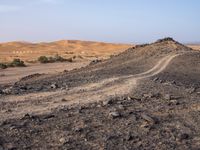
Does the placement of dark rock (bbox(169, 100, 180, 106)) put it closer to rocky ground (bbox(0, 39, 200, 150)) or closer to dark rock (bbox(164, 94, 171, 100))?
rocky ground (bbox(0, 39, 200, 150))

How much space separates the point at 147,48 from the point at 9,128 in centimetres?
1974

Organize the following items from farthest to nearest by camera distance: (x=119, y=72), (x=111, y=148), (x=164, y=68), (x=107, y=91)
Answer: (x=164, y=68) < (x=119, y=72) < (x=107, y=91) < (x=111, y=148)

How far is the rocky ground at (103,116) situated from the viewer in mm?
9758

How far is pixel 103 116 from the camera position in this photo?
1132cm

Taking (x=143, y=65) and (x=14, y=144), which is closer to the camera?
(x=14, y=144)

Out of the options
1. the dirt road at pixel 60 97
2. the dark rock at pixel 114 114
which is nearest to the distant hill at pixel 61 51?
the dirt road at pixel 60 97

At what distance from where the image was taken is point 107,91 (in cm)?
1514

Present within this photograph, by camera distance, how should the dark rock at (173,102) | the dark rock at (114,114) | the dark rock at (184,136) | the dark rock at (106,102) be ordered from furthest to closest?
the dark rock at (173,102) → the dark rock at (106,102) → the dark rock at (114,114) → the dark rock at (184,136)

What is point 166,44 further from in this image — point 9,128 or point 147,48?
point 9,128

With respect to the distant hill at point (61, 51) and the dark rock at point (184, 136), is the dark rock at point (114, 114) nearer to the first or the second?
the dark rock at point (184, 136)

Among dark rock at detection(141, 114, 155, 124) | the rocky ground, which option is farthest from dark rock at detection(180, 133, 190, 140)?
dark rock at detection(141, 114, 155, 124)

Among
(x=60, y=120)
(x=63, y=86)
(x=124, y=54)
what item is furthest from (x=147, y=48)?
(x=60, y=120)

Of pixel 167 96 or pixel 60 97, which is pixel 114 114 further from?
pixel 60 97

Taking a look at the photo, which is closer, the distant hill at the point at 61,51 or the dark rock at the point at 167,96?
the dark rock at the point at 167,96
